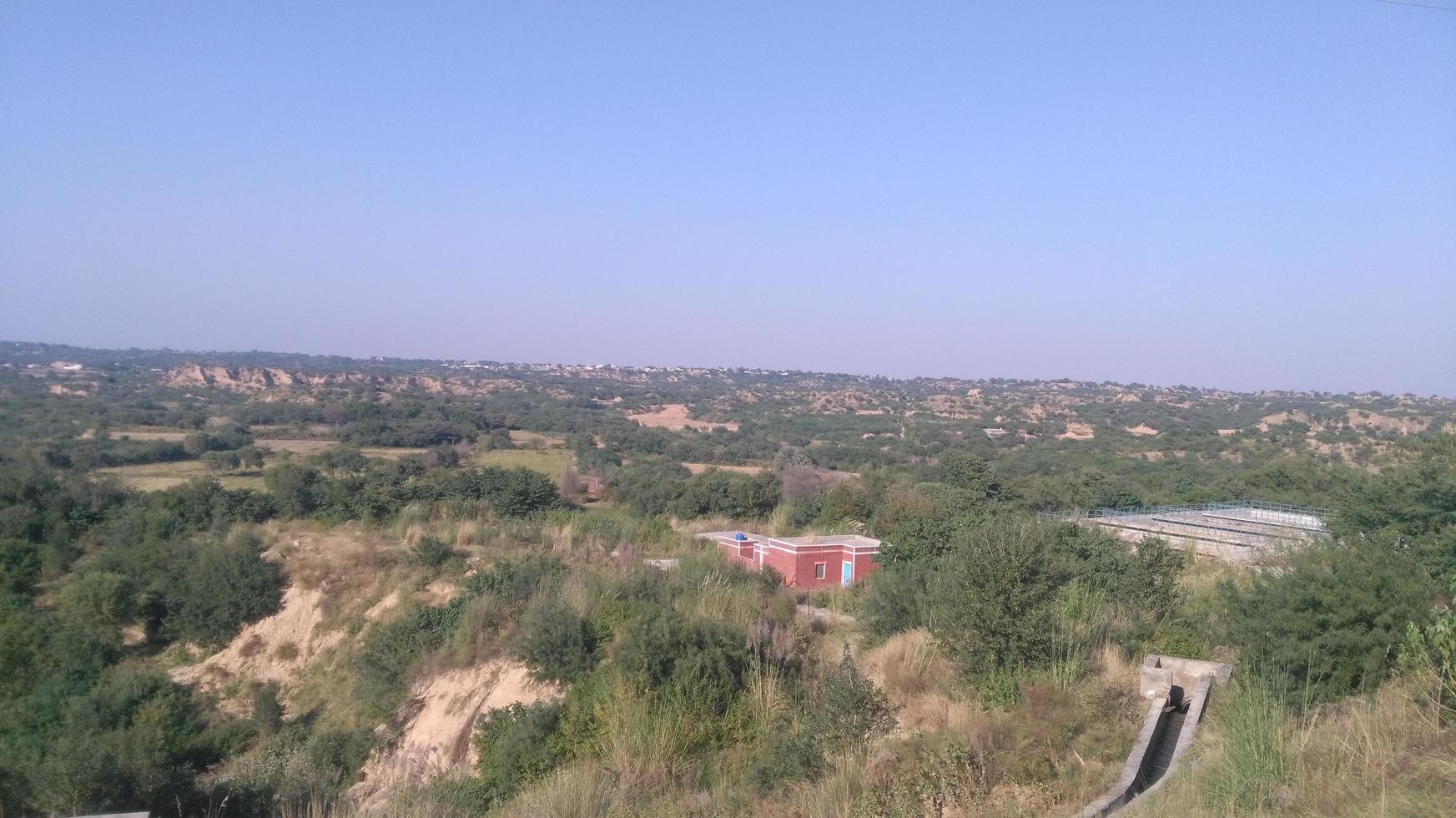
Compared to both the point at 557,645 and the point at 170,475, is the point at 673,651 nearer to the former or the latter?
the point at 557,645

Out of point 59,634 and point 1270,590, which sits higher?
point 1270,590

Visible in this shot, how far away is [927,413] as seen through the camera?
97.4 metres

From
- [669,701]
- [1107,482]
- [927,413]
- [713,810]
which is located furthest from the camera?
[927,413]

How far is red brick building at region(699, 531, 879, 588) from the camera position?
21938mm

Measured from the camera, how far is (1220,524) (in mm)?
23016

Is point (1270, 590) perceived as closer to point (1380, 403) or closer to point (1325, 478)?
point (1325, 478)

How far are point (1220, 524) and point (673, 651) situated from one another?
19.1 m

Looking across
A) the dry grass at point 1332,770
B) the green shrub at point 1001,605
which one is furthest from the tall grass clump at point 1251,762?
the green shrub at point 1001,605

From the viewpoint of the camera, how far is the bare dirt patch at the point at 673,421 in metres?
79.5

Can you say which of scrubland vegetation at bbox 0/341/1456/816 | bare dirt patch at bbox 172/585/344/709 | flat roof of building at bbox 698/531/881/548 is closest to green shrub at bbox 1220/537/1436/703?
scrubland vegetation at bbox 0/341/1456/816

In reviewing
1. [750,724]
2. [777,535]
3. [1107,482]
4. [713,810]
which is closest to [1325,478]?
[1107,482]

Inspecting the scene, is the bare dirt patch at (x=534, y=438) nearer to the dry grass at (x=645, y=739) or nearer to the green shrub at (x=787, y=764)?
the dry grass at (x=645, y=739)

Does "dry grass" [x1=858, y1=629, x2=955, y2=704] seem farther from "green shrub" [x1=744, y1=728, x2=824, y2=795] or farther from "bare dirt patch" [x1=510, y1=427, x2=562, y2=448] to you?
"bare dirt patch" [x1=510, y1=427, x2=562, y2=448]

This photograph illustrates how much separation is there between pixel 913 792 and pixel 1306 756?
7.74ft
